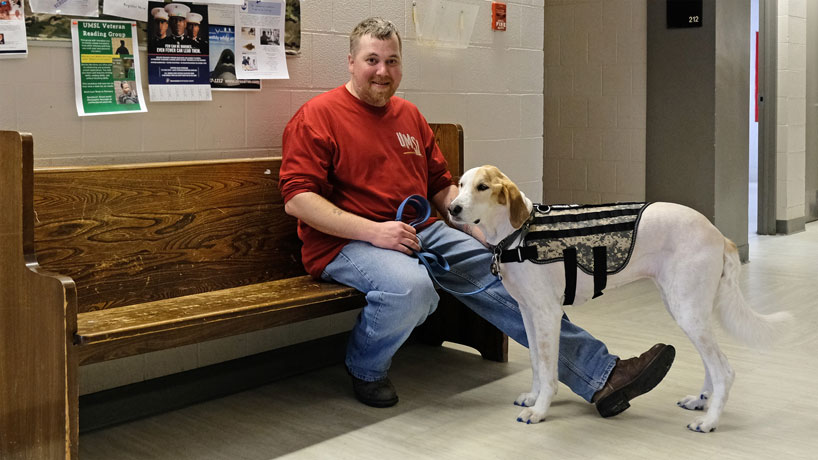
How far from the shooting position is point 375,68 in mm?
2904

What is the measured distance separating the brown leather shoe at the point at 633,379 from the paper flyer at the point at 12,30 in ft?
6.49

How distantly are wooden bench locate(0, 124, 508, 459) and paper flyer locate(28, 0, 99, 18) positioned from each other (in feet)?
1.52

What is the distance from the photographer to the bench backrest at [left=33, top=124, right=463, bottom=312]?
8.31 feet

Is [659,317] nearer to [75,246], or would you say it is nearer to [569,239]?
[569,239]

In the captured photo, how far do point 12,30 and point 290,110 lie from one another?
102 cm

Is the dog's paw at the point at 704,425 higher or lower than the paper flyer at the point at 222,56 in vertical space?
lower

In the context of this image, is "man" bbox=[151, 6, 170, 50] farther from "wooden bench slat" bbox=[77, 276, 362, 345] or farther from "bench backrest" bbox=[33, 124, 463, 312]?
"wooden bench slat" bbox=[77, 276, 362, 345]

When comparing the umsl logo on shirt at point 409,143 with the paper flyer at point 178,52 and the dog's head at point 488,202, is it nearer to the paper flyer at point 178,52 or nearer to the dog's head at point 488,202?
the dog's head at point 488,202

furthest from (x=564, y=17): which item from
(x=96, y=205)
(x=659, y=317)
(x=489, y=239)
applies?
(x=96, y=205)

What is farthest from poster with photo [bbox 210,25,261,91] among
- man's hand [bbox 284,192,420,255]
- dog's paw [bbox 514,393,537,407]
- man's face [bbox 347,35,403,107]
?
dog's paw [bbox 514,393,537,407]

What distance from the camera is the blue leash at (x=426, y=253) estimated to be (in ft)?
9.43

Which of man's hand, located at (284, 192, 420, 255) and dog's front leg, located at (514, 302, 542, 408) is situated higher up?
man's hand, located at (284, 192, 420, 255)

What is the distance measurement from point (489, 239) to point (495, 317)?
0.36 m

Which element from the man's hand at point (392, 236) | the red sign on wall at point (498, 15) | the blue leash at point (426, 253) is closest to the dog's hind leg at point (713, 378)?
the blue leash at point (426, 253)
